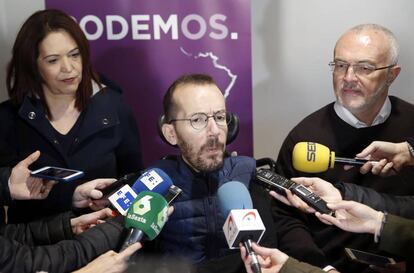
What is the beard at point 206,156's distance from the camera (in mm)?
1937

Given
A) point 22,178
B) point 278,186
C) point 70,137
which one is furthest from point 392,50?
point 22,178

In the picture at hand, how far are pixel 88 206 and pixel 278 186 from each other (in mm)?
886

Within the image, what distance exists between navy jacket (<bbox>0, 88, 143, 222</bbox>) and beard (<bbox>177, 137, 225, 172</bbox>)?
2.01 feet

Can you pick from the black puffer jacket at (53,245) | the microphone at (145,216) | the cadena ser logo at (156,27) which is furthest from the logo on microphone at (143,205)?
the cadena ser logo at (156,27)

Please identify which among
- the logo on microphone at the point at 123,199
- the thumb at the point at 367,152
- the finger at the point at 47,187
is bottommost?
the finger at the point at 47,187

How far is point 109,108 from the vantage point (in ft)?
8.09

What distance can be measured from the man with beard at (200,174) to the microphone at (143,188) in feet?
0.48

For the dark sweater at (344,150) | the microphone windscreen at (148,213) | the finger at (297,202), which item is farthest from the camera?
the dark sweater at (344,150)

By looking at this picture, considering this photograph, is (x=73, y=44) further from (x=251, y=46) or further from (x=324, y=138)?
(x=324, y=138)

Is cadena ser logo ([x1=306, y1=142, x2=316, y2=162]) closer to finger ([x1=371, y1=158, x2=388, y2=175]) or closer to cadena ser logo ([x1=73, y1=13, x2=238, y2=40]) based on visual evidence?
finger ([x1=371, y1=158, x2=388, y2=175])

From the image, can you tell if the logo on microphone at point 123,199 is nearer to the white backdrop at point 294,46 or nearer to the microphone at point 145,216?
the microphone at point 145,216

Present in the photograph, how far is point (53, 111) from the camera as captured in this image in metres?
2.39

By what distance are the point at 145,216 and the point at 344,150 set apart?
1171 mm

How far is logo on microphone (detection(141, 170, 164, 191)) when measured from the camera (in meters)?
1.77
